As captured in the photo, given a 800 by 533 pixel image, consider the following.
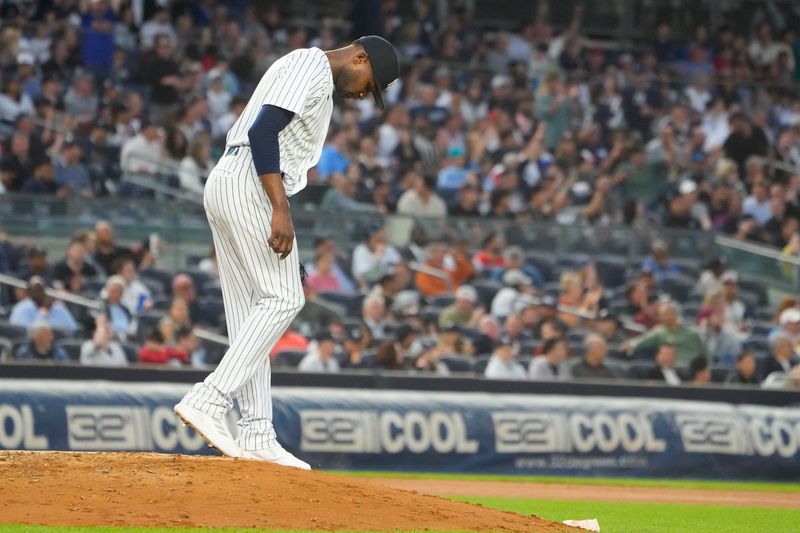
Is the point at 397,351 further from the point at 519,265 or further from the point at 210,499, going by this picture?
the point at 210,499

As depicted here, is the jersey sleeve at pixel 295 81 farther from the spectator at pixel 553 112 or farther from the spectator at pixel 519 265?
the spectator at pixel 553 112

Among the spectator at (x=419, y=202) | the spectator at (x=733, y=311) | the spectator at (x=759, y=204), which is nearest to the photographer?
the spectator at (x=733, y=311)

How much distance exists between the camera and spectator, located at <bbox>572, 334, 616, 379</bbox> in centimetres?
1495

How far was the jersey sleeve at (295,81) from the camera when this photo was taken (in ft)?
22.1

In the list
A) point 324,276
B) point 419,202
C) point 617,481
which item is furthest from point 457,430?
point 419,202

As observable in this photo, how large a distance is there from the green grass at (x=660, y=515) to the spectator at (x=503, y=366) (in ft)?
12.9

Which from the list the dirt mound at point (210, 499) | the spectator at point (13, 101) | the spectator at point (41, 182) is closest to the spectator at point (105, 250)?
the spectator at point (41, 182)

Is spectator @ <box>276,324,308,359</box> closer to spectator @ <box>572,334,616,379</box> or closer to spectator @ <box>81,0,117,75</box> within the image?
spectator @ <box>572,334,616,379</box>

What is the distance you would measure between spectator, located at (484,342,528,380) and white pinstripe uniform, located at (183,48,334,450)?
7.80m

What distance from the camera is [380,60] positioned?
7.06 meters

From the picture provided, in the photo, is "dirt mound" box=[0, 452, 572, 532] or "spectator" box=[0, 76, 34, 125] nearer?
"dirt mound" box=[0, 452, 572, 532]

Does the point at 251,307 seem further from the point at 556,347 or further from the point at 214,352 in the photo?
the point at 556,347

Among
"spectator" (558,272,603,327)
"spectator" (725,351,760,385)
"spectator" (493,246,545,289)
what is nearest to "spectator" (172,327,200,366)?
"spectator" (493,246,545,289)

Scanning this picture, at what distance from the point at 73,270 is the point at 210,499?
28.5 ft
